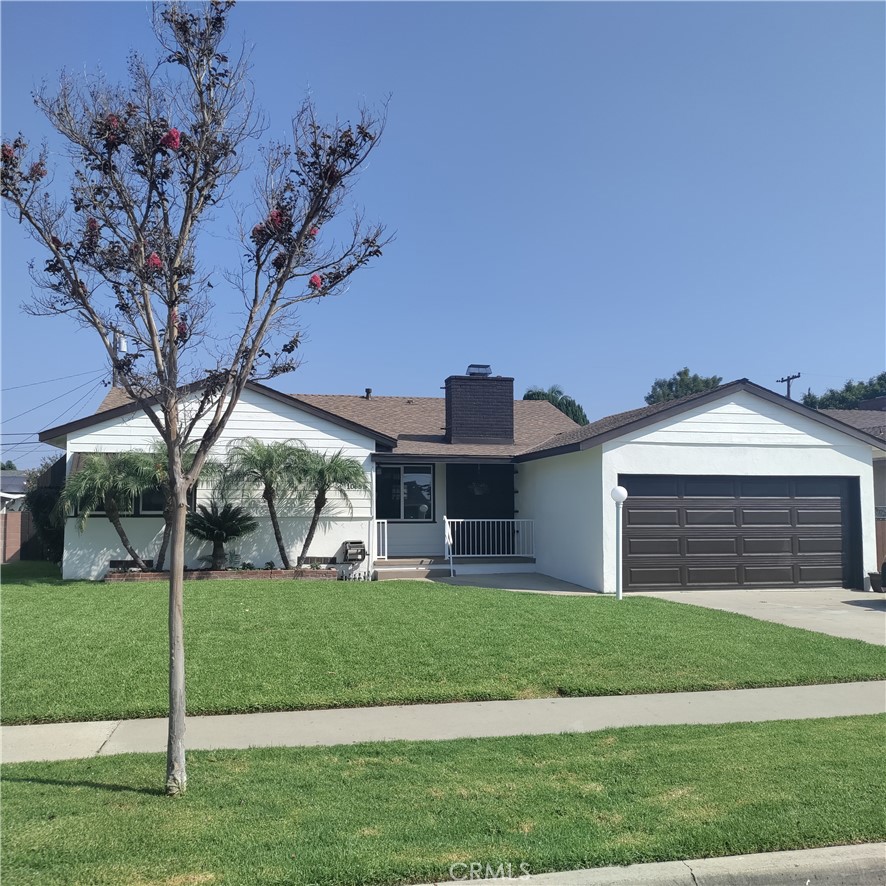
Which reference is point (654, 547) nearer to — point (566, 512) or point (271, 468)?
point (566, 512)

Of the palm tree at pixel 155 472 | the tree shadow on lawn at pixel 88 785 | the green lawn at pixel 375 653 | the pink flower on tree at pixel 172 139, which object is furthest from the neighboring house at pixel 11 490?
the pink flower on tree at pixel 172 139

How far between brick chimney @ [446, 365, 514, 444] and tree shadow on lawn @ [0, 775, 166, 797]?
47.4 ft

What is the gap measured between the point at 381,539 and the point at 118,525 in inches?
219

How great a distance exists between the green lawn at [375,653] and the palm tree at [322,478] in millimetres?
3893

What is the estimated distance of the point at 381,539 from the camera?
1728cm

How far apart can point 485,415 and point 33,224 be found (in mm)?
14981

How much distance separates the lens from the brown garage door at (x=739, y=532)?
1474 centimetres

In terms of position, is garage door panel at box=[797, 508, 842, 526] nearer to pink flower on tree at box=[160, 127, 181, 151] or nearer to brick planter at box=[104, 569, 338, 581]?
brick planter at box=[104, 569, 338, 581]

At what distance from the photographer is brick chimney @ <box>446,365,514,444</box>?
19.1 metres

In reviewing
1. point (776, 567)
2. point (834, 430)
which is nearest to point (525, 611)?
point (776, 567)

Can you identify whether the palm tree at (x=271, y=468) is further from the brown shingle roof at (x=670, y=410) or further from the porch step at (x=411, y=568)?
the brown shingle roof at (x=670, y=410)

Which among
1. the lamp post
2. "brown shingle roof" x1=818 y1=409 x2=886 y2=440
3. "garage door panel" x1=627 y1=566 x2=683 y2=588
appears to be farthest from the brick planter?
"brown shingle roof" x1=818 y1=409 x2=886 y2=440

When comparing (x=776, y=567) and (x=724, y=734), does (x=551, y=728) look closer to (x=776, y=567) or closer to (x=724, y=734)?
(x=724, y=734)

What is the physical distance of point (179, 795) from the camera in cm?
460
